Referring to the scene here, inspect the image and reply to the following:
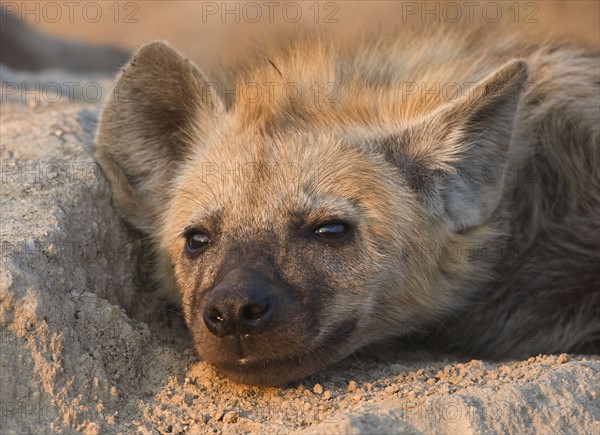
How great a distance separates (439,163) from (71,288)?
3.71 feet

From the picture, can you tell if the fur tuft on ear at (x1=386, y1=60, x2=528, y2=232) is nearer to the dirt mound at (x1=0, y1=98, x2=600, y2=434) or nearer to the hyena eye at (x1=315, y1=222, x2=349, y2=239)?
the hyena eye at (x1=315, y1=222, x2=349, y2=239)

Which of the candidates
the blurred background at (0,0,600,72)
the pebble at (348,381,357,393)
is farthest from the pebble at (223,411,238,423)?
the blurred background at (0,0,600,72)

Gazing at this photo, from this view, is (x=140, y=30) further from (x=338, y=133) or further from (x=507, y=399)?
(x=507, y=399)

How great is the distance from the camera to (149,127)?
3.06 m

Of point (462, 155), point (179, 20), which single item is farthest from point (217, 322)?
point (179, 20)

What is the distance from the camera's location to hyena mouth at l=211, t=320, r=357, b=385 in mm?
2322

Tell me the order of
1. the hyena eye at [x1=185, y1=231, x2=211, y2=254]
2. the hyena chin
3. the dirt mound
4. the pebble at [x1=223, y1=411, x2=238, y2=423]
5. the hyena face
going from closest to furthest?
the dirt mound, the pebble at [x1=223, y1=411, x2=238, y2=423], the hyena face, the hyena chin, the hyena eye at [x1=185, y1=231, x2=211, y2=254]

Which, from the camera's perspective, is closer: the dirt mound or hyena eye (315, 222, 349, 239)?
the dirt mound

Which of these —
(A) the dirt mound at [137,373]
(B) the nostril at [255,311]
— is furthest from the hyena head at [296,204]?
(A) the dirt mound at [137,373]

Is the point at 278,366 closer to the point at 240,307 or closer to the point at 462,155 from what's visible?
the point at 240,307

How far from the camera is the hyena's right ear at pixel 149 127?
9.56 ft

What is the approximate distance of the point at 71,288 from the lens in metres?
2.46

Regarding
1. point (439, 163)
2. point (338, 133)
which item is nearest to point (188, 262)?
point (338, 133)

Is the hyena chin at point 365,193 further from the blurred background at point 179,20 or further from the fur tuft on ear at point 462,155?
the blurred background at point 179,20
